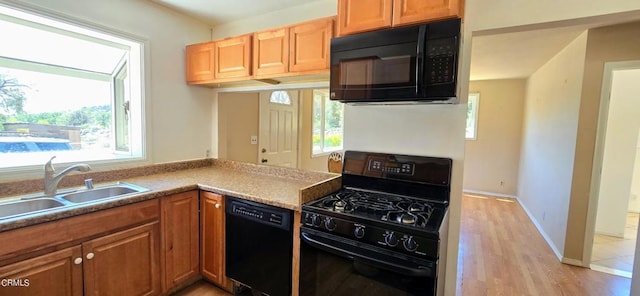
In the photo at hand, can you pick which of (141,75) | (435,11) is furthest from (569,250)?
(141,75)

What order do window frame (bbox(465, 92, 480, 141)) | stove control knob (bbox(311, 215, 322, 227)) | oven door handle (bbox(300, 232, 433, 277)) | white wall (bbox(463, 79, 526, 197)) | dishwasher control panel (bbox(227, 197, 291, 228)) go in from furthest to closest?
window frame (bbox(465, 92, 480, 141)) → white wall (bbox(463, 79, 526, 197)) → dishwasher control panel (bbox(227, 197, 291, 228)) → stove control knob (bbox(311, 215, 322, 227)) → oven door handle (bbox(300, 232, 433, 277))

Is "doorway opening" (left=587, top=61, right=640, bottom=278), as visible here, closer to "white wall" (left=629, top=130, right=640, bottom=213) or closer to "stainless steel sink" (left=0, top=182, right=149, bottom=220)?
"white wall" (left=629, top=130, right=640, bottom=213)

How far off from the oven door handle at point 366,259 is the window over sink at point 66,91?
6.09 ft

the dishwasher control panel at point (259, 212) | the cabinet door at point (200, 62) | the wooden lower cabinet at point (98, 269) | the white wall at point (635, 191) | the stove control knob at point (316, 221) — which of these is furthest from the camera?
the white wall at point (635, 191)

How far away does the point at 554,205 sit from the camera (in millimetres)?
3346

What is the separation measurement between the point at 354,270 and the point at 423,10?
4.79 ft

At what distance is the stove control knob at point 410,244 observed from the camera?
1328mm

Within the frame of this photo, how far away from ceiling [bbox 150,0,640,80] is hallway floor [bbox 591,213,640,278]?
238cm

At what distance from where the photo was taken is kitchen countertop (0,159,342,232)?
5.38 feet

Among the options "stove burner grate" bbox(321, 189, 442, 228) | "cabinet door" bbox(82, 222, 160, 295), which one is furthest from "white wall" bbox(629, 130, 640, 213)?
"cabinet door" bbox(82, 222, 160, 295)

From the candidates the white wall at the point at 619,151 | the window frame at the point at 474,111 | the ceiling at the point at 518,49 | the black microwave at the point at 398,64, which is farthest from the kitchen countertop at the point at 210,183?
the window frame at the point at 474,111

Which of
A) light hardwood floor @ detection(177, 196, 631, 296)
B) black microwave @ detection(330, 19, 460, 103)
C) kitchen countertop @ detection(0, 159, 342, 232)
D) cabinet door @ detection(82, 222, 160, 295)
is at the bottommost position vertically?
light hardwood floor @ detection(177, 196, 631, 296)

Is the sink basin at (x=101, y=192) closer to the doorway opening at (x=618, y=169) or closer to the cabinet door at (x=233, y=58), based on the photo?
the cabinet door at (x=233, y=58)

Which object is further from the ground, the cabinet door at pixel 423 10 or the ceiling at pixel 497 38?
the ceiling at pixel 497 38
